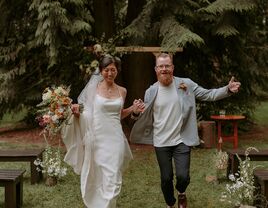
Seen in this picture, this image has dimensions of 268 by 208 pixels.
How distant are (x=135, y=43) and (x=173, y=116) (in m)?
5.72

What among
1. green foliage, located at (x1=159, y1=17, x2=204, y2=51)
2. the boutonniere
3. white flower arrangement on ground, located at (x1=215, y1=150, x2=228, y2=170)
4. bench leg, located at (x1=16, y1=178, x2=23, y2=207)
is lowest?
bench leg, located at (x1=16, y1=178, x2=23, y2=207)

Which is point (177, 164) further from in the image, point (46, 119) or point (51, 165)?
point (51, 165)

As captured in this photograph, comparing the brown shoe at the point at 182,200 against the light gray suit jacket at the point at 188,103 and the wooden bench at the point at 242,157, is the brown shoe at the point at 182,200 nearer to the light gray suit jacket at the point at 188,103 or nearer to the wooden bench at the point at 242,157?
the light gray suit jacket at the point at 188,103

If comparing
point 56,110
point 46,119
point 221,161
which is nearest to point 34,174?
point 46,119

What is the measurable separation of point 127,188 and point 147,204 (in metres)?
0.93

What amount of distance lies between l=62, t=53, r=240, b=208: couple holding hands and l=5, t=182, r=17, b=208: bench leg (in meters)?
0.80

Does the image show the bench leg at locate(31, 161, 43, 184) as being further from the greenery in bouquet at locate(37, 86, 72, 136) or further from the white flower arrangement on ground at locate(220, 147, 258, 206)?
the white flower arrangement on ground at locate(220, 147, 258, 206)

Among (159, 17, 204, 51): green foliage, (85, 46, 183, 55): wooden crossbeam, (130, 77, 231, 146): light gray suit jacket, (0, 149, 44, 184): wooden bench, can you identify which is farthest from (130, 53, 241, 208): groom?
(85, 46, 183, 55): wooden crossbeam

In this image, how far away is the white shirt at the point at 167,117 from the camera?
5.68 metres

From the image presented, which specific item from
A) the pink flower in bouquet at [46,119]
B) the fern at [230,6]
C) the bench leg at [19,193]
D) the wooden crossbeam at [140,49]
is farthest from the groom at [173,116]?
the fern at [230,6]

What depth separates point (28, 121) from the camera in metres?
15.6

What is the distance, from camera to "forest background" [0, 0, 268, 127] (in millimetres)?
10664

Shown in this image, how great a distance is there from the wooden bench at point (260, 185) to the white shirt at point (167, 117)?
1076 mm

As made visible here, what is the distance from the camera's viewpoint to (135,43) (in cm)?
1119
